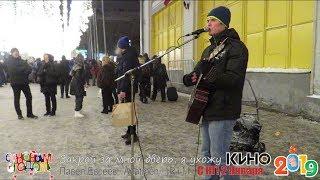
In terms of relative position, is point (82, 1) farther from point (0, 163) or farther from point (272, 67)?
point (0, 163)

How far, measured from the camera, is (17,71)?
10.8 meters

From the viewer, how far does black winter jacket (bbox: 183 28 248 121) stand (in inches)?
151

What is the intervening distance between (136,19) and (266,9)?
27981 mm

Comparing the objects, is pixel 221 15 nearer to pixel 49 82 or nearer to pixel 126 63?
pixel 126 63

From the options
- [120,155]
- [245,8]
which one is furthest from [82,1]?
[120,155]

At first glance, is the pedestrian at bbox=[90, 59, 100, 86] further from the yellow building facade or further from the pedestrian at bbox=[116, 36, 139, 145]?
the pedestrian at bbox=[116, 36, 139, 145]

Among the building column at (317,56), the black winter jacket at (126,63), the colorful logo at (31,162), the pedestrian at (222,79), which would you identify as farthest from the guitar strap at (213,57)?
the building column at (317,56)

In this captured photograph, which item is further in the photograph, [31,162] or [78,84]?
[78,84]

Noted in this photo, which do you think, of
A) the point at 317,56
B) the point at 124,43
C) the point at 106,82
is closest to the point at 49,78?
the point at 106,82

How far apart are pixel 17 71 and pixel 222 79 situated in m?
8.10

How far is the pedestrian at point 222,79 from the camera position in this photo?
3.85 meters

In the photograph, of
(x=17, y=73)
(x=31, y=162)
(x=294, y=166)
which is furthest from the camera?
(x=17, y=73)

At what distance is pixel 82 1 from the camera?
37.2 metres

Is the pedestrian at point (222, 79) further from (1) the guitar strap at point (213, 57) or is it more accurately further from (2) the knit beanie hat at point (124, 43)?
(2) the knit beanie hat at point (124, 43)
